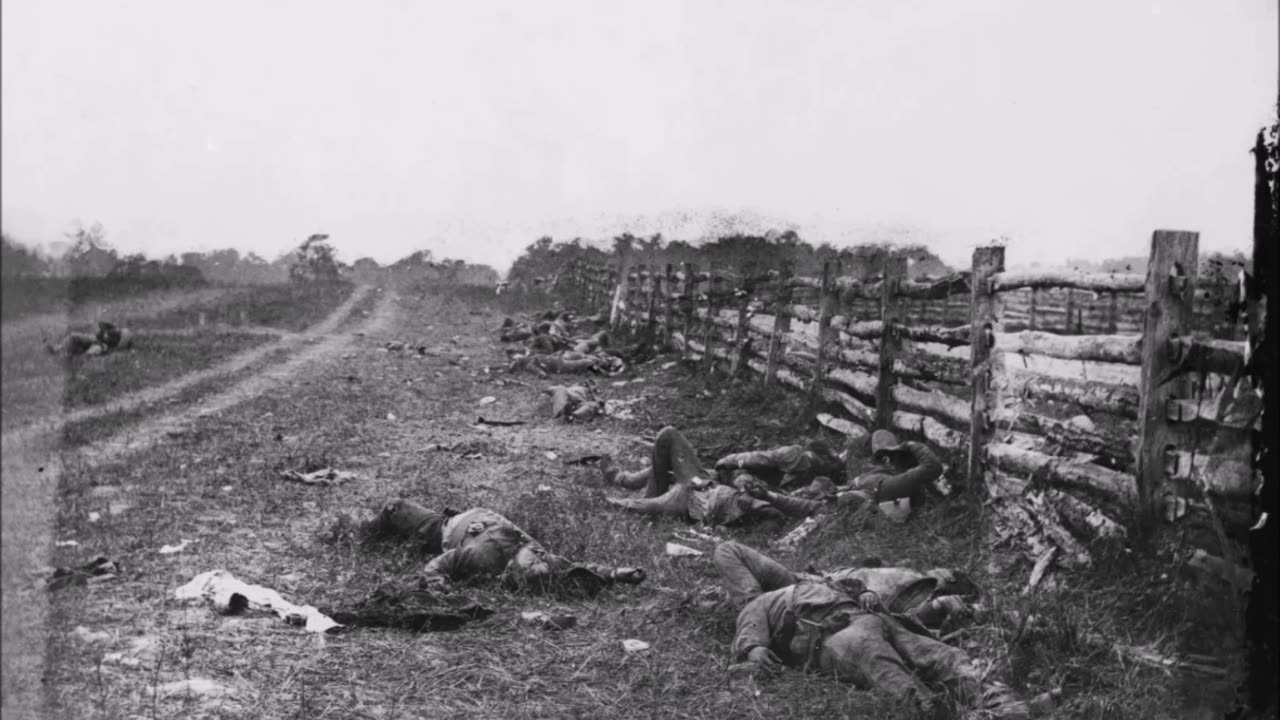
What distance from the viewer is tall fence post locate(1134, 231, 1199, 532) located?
13.2 feet

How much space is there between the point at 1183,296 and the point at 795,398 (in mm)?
4193

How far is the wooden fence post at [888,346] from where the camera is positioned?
6.56 metres

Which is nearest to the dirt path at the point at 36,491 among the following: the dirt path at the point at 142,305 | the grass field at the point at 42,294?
the grass field at the point at 42,294

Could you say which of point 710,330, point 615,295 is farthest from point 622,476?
point 615,295

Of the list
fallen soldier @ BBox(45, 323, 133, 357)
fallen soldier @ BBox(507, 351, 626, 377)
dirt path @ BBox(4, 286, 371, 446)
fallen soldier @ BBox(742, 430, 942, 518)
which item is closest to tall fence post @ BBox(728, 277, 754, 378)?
fallen soldier @ BBox(507, 351, 626, 377)

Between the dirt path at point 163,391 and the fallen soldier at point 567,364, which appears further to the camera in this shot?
the fallen soldier at point 567,364

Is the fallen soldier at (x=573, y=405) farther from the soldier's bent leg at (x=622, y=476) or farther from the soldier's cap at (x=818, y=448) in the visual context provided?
the soldier's cap at (x=818, y=448)

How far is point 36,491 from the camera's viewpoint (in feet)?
19.2

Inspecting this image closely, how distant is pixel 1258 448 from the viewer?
2.33 meters

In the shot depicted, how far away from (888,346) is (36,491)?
19.8 feet

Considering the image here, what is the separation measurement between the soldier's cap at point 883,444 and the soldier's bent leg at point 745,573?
1585 millimetres

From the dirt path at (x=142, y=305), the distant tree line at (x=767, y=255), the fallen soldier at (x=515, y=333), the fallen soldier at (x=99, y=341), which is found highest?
the distant tree line at (x=767, y=255)

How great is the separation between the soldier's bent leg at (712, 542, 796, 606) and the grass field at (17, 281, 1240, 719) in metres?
0.13

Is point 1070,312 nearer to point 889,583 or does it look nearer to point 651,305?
point 651,305
